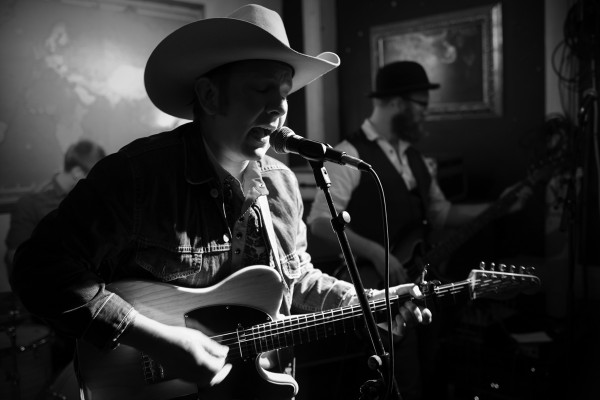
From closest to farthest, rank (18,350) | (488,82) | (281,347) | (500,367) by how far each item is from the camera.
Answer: (281,347) → (18,350) → (500,367) → (488,82)

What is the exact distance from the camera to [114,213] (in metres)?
1.68

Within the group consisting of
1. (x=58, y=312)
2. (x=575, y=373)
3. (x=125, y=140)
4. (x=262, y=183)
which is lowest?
(x=575, y=373)

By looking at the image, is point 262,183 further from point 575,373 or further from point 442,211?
point 575,373

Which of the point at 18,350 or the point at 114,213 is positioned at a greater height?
the point at 114,213

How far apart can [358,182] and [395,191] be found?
0.83 feet

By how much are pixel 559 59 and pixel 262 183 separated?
248 cm

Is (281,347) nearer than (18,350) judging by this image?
Yes

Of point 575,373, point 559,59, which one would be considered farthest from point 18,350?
point 559,59

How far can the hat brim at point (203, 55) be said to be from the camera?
176cm

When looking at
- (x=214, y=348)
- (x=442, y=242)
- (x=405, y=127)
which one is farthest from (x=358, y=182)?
(x=214, y=348)

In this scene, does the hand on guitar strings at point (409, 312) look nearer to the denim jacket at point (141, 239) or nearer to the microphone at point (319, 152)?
the denim jacket at point (141, 239)

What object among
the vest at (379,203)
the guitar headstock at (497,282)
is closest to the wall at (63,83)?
the vest at (379,203)

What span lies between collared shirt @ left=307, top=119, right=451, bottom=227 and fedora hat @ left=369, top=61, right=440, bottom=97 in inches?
9.1

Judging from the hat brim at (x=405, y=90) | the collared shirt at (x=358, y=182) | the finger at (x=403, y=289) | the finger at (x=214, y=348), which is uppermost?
the hat brim at (x=405, y=90)
